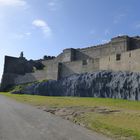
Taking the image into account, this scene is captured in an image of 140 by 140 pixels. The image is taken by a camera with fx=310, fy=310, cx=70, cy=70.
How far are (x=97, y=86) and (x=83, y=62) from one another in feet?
25.6

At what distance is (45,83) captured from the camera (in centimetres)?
6438

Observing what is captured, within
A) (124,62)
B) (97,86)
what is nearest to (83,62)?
(97,86)

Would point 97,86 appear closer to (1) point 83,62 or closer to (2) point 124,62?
(2) point 124,62

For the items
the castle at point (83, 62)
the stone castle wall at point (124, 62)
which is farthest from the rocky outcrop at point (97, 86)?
the castle at point (83, 62)

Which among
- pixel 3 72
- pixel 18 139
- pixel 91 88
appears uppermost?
pixel 3 72

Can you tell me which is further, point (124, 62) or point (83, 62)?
point (83, 62)

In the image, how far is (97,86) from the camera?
158 ft

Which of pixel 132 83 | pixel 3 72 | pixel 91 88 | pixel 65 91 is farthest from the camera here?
pixel 3 72

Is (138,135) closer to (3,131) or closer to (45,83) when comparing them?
(3,131)

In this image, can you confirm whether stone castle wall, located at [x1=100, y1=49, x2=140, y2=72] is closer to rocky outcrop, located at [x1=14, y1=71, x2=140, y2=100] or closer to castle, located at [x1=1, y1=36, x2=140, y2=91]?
castle, located at [x1=1, y1=36, x2=140, y2=91]

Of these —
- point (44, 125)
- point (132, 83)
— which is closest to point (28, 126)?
point (44, 125)

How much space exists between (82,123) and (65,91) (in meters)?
39.7

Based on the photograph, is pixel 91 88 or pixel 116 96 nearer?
pixel 116 96

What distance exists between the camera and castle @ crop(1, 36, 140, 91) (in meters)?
43.7
